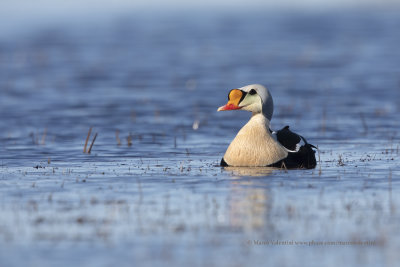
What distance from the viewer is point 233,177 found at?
496 inches

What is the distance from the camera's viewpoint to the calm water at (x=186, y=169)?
855cm

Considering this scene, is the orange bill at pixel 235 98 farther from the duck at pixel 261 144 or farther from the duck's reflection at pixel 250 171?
the duck's reflection at pixel 250 171

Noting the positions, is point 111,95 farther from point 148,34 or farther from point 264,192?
point 148,34

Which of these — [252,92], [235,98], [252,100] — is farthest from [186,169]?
[252,92]

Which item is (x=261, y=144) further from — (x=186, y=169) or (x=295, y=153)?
(x=186, y=169)

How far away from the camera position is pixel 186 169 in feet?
45.2

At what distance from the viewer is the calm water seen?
336 inches

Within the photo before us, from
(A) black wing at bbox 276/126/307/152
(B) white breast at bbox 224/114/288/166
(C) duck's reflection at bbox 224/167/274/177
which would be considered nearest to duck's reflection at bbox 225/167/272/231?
(C) duck's reflection at bbox 224/167/274/177

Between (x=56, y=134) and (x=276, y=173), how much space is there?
8543 mm

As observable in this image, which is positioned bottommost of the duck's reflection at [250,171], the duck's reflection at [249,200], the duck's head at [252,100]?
the duck's reflection at [249,200]

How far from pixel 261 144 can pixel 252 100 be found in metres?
0.92

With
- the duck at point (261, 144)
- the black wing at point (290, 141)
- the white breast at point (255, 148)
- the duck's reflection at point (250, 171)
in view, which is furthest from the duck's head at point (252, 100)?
the duck's reflection at point (250, 171)

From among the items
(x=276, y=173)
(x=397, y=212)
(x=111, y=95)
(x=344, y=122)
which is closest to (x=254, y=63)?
(x=111, y=95)

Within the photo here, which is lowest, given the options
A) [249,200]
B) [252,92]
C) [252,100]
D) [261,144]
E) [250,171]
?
[249,200]
